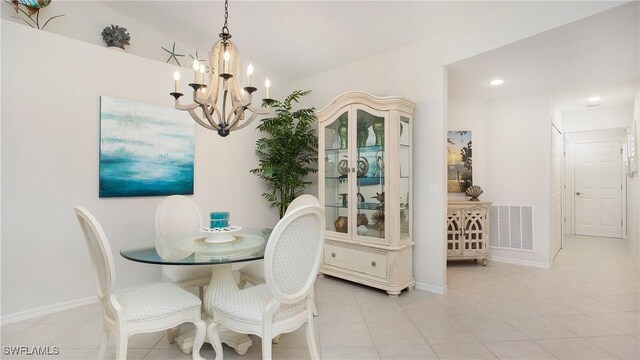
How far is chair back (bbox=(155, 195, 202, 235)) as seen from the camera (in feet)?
8.49

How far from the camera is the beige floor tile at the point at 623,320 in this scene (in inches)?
89.3

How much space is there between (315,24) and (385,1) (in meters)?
0.75

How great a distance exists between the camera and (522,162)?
4098 mm

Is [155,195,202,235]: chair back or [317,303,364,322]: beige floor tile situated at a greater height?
[155,195,202,235]: chair back

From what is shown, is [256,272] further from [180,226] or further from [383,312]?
[383,312]

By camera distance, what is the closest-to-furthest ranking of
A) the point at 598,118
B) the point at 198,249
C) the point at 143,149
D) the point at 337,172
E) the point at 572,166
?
1. the point at 198,249
2. the point at 143,149
3. the point at 337,172
4. the point at 598,118
5. the point at 572,166

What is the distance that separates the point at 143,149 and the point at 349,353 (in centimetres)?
265

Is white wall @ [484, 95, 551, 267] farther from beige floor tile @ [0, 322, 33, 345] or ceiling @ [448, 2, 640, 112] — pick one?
beige floor tile @ [0, 322, 33, 345]

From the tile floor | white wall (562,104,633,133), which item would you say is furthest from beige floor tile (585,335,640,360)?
white wall (562,104,633,133)

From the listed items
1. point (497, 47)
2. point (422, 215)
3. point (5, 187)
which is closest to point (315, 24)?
point (497, 47)

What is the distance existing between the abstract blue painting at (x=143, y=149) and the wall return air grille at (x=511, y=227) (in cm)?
405

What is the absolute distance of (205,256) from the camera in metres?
1.69

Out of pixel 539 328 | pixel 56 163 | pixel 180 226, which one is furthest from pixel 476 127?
pixel 56 163

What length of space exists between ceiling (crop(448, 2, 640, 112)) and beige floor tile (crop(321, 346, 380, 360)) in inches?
106
